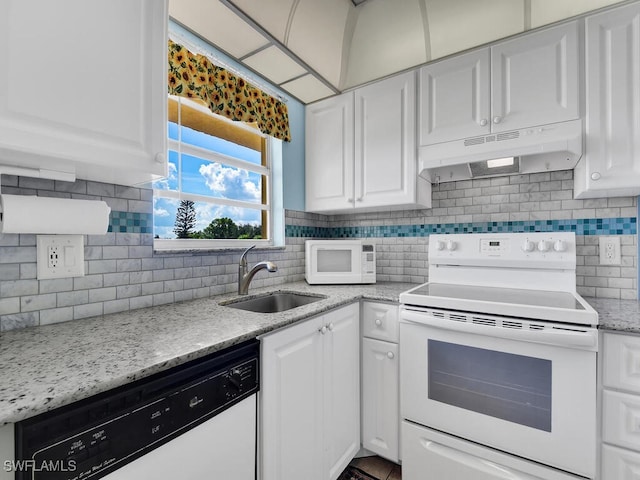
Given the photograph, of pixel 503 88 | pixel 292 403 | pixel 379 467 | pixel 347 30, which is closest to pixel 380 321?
pixel 292 403

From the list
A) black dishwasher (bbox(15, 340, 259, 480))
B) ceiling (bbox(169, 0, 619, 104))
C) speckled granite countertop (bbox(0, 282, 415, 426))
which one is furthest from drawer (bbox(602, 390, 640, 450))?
ceiling (bbox(169, 0, 619, 104))

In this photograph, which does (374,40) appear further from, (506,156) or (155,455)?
(155,455)

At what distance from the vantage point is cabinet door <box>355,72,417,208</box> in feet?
6.42

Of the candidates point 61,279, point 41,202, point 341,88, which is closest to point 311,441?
point 61,279

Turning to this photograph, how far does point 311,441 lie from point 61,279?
123cm

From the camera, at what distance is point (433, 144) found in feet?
6.15

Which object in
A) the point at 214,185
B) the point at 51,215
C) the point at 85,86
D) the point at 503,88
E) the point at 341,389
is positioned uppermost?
the point at 503,88

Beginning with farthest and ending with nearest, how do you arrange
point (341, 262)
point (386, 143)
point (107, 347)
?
point (341, 262), point (386, 143), point (107, 347)

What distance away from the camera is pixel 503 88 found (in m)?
1.67

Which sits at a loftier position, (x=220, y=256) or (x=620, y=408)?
(x=220, y=256)

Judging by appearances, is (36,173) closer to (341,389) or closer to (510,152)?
(341,389)

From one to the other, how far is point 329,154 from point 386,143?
459 mm

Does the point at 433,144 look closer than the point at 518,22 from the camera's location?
No

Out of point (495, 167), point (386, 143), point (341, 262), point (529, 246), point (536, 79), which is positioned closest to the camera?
point (536, 79)
